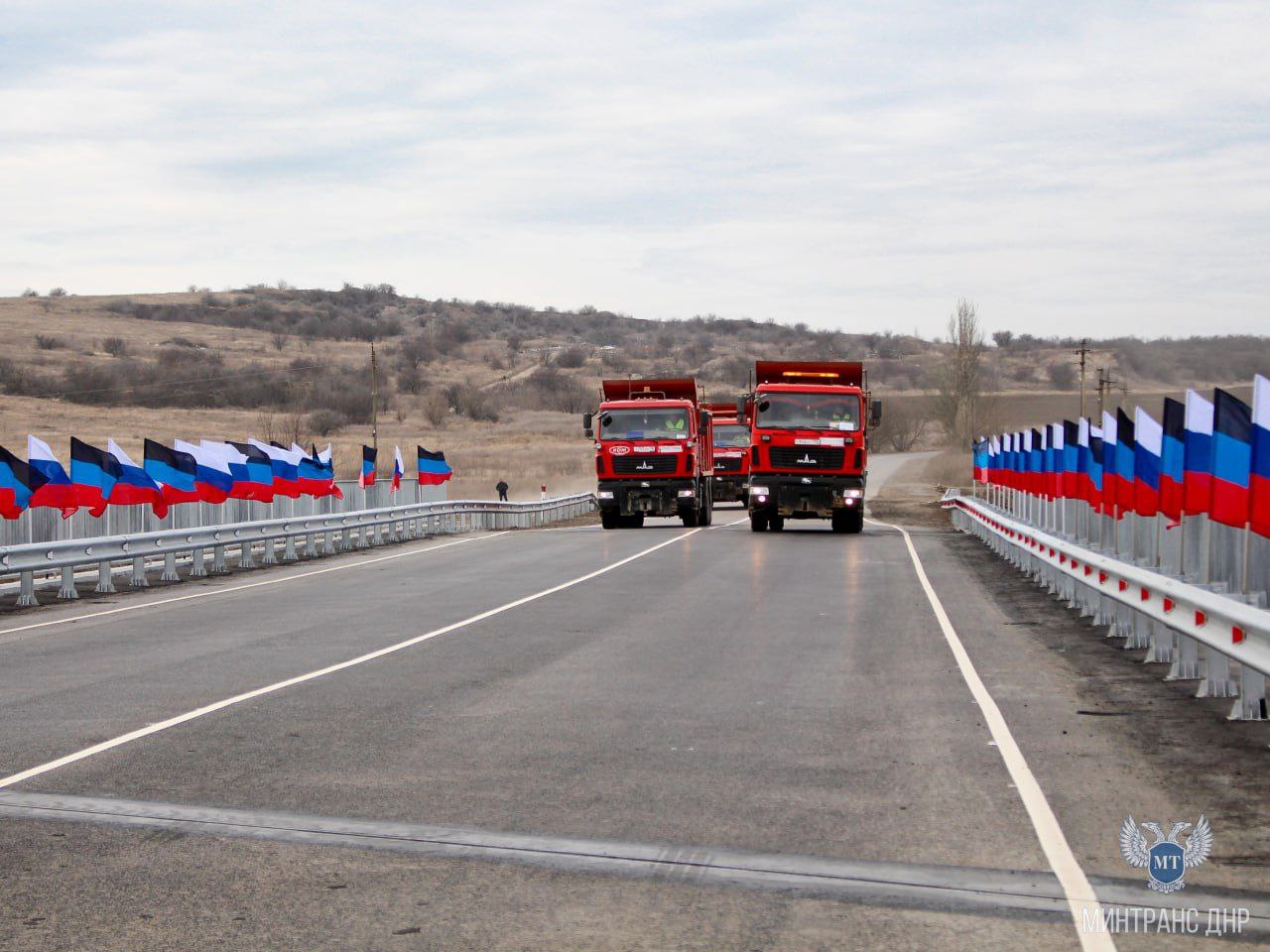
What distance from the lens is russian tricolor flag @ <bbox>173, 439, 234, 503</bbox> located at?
27.3m

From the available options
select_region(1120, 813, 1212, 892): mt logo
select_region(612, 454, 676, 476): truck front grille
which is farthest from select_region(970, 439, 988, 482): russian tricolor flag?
select_region(1120, 813, 1212, 892): mt logo

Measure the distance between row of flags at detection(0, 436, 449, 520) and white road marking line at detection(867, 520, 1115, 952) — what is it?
14236mm

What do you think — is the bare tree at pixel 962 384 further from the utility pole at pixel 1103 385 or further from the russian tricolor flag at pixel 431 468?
the russian tricolor flag at pixel 431 468

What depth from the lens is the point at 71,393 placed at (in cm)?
11325

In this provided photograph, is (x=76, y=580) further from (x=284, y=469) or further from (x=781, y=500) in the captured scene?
(x=781, y=500)

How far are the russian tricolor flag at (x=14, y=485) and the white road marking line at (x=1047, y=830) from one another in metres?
13.8

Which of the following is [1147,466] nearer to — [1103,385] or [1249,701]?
A: [1249,701]

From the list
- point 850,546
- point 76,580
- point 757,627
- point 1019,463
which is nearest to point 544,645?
point 757,627

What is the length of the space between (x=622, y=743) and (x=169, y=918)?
3925mm

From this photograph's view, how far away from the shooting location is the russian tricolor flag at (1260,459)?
35.6ft

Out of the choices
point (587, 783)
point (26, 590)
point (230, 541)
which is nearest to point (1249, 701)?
point (587, 783)

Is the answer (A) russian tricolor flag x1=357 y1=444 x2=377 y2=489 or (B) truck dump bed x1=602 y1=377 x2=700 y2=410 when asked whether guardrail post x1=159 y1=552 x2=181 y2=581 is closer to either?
(A) russian tricolor flag x1=357 y1=444 x2=377 y2=489

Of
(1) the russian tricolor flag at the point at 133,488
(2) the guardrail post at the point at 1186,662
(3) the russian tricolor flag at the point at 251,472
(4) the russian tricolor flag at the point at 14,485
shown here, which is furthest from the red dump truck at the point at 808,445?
(2) the guardrail post at the point at 1186,662

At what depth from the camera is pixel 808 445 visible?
3594 cm
